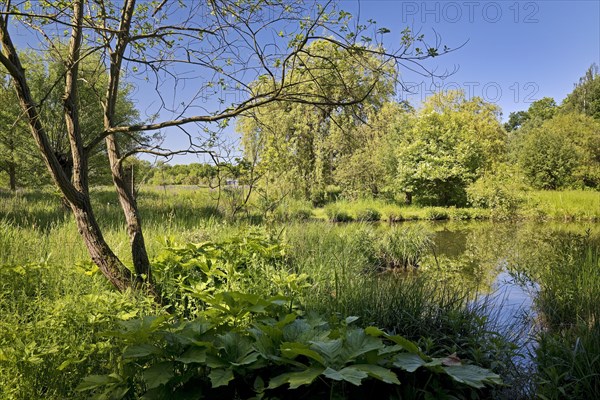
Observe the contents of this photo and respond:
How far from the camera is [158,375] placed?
1.46 metres

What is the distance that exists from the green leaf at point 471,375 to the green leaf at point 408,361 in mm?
105

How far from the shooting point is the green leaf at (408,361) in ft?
4.57

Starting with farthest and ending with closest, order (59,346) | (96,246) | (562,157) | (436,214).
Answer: (562,157), (436,214), (96,246), (59,346)

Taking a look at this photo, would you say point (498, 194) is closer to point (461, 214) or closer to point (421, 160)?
point (461, 214)

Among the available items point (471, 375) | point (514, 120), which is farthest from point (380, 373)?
point (514, 120)

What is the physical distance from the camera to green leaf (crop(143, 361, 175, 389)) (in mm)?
1421

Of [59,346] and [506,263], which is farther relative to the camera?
[506,263]

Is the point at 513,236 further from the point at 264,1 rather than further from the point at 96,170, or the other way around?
the point at 96,170

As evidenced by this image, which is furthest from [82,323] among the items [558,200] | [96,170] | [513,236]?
[558,200]

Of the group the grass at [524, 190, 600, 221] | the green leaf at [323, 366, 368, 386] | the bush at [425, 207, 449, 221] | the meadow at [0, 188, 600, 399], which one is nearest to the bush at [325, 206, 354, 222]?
the bush at [425, 207, 449, 221]

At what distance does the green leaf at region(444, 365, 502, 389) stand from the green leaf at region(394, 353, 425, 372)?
0.35 ft

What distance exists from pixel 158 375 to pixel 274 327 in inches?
18.1

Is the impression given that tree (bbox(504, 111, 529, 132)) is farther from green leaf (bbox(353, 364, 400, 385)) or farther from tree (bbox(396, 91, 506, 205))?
green leaf (bbox(353, 364, 400, 385))

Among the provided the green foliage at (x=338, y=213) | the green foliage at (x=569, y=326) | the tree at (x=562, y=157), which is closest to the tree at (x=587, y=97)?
the tree at (x=562, y=157)
